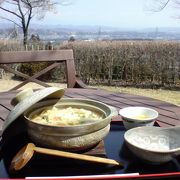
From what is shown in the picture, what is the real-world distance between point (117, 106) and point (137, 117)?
57 cm

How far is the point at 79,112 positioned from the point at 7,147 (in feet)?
1.07

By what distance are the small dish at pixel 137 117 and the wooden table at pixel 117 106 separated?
87mm

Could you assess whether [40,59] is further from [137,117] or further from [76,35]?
[76,35]

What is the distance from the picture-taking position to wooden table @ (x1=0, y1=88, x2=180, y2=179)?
1.23 m

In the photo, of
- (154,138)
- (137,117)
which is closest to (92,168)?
(154,138)

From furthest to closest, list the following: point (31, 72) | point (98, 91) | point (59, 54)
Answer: point (31, 72) → point (59, 54) → point (98, 91)

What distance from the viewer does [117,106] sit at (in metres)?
1.90

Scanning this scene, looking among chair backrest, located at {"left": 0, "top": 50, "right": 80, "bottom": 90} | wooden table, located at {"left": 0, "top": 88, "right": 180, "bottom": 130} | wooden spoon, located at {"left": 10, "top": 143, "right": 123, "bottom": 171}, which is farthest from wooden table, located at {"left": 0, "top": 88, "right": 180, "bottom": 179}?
chair backrest, located at {"left": 0, "top": 50, "right": 80, "bottom": 90}

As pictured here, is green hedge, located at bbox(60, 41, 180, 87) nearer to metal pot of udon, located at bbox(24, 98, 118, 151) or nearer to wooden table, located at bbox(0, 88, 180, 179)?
wooden table, located at bbox(0, 88, 180, 179)

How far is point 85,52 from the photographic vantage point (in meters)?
8.62

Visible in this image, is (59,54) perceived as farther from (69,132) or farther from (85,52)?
(85,52)

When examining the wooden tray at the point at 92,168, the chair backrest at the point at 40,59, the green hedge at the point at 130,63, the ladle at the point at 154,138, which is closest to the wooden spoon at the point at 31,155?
the wooden tray at the point at 92,168

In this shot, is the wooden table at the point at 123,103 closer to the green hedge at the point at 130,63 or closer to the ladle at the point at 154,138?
the ladle at the point at 154,138

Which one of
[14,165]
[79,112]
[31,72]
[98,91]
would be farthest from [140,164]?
[31,72]
